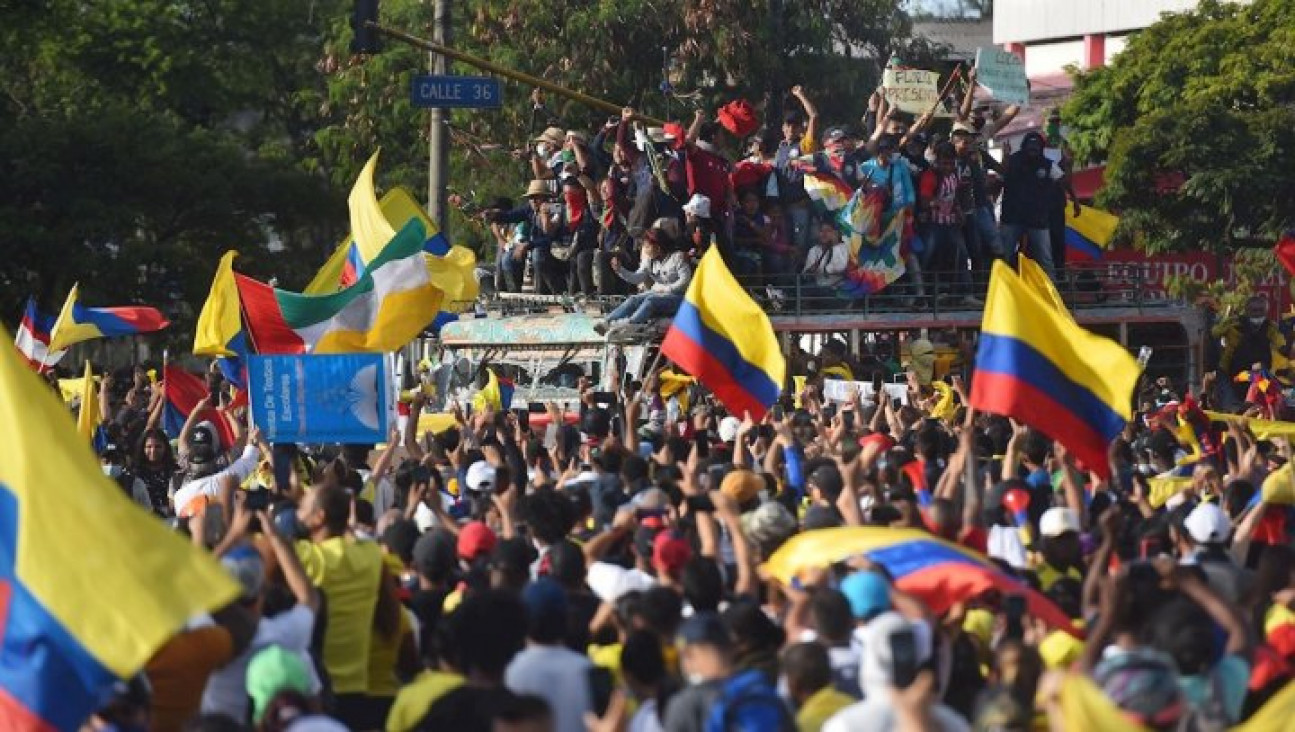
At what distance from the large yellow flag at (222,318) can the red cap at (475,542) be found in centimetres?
963

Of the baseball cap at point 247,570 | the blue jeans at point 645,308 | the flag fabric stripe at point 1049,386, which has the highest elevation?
the flag fabric stripe at point 1049,386

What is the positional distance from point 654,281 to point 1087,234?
7471 mm

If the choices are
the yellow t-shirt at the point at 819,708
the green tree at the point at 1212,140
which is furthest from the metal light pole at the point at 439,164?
the yellow t-shirt at the point at 819,708

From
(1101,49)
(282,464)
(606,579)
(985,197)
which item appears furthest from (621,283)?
(1101,49)

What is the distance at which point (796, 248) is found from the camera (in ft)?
77.6

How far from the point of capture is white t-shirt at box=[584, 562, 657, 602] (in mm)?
9734

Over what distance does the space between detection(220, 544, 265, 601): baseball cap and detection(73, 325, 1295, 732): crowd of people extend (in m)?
0.02

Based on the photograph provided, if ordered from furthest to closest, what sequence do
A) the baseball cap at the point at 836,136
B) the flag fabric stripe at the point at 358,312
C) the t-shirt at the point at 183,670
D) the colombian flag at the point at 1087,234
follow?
the colombian flag at the point at 1087,234, the baseball cap at the point at 836,136, the flag fabric stripe at the point at 358,312, the t-shirt at the point at 183,670

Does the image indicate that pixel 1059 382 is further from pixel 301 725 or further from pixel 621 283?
pixel 621 283

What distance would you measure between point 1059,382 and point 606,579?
10.5 ft

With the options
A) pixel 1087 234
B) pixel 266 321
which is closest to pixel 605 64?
pixel 1087 234

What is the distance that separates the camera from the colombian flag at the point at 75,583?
287 inches

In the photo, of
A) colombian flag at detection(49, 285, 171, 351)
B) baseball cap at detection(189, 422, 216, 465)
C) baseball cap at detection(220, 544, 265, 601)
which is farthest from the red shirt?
baseball cap at detection(220, 544, 265, 601)

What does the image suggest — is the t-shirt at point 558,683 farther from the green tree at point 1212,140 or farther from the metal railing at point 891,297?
the green tree at point 1212,140
